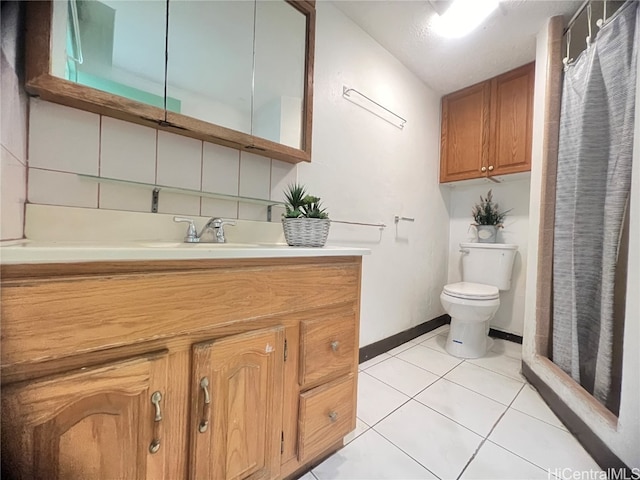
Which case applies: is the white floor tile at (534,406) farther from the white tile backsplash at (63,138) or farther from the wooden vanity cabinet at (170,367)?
the white tile backsplash at (63,138)

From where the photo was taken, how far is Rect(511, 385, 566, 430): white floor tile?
1.16m

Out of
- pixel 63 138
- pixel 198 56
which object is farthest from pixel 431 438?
pixel 198 56

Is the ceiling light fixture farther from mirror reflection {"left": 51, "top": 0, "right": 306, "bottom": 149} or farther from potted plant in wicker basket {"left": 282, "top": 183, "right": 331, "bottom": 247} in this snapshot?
potted plant in wicker basket {"left": 282, "top": 183, "right": 331, "bottom": 247}

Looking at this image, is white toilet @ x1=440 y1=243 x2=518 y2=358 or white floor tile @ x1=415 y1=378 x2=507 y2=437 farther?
white toilet @ x1=440 y1=243 x2=518 y2=358

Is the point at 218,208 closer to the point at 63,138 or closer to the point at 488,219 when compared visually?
the point at 63,138

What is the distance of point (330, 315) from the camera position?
34.2 inches

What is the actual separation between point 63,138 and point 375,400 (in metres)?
1.65

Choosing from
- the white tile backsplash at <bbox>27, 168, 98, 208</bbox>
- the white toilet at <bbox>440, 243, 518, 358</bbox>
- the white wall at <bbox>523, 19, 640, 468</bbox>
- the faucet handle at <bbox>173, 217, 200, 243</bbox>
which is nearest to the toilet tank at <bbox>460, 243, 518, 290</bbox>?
the white toilet at <bbox>440, 243, 518, 358</bbox>

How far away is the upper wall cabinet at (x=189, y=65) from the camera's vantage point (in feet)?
2.43

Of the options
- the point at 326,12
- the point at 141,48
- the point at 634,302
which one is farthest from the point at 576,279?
the point at 141,48

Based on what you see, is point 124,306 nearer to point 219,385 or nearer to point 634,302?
point 219,385

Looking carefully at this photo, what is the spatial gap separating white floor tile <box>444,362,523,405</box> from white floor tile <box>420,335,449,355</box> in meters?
0.25

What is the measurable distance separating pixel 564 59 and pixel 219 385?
227 centimetres

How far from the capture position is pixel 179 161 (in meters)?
0.97
